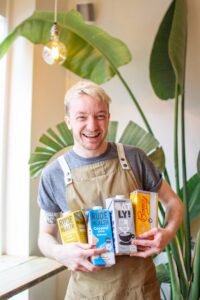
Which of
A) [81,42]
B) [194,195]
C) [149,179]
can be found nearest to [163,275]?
[194,195]

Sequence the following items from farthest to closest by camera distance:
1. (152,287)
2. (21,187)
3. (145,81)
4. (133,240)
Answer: (145,81)
(21,187)
(152,287)
(133,240)

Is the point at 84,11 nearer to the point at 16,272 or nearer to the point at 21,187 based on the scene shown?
the point at 21,187

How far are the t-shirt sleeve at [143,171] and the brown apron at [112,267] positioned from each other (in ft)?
0.08


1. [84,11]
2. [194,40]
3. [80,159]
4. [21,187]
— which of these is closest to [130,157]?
[80,159]

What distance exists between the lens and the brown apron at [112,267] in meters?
1.00

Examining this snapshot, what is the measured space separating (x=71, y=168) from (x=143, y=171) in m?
0.21

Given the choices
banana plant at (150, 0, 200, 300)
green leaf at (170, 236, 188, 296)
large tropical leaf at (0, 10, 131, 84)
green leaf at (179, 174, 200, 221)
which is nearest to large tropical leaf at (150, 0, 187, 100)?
banana plant at (150, 0, 200, 300)

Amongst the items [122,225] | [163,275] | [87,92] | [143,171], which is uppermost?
[87,92]

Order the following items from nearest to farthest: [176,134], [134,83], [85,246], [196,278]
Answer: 1. [85,246]
2. [196,278]
3. [176,134]
4. [134,83]

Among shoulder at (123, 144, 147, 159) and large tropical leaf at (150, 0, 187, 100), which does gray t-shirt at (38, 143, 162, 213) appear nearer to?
shoulder at (123, 144, 147, 159)

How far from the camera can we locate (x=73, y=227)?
2.97ft

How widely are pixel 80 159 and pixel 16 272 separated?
85cm

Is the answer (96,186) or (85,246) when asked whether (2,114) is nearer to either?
(96,186)

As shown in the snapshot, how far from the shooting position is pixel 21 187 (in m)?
1.95
